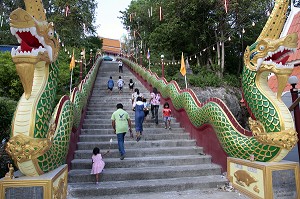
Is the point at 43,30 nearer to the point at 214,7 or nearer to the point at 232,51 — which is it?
the point at 214,7

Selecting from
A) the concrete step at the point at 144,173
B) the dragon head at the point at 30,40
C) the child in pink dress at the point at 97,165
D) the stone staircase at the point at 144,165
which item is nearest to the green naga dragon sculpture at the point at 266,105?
the concrete step at the point at 144,173

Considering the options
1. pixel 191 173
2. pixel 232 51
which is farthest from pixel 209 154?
pixel 232 51

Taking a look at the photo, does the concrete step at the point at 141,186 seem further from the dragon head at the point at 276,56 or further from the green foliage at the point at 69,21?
the green foliage at the point at 69,21

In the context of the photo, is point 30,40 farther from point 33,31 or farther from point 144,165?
point 144,165

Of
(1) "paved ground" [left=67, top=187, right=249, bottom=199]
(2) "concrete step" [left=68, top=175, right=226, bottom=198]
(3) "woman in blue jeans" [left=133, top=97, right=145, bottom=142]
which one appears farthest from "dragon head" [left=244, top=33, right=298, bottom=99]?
(3) "woman in blue jeans" [left=133, top=97, right=145, bottom=142]

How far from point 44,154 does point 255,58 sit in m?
3.93

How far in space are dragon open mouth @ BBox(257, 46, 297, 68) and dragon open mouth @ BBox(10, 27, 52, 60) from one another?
3.66 metres

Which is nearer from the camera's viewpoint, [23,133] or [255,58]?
[23,133]

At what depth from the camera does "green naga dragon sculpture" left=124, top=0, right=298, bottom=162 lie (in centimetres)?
428

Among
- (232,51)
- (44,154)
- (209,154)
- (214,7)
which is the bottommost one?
(209,154)

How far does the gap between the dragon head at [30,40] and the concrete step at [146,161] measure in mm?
2329

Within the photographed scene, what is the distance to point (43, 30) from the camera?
12.5ft

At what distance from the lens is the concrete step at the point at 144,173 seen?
5133 mm

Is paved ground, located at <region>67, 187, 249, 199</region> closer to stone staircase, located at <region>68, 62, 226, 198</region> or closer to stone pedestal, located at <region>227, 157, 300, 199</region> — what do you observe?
stone staircase, located at <region>68, 62, 226, 198</region>
